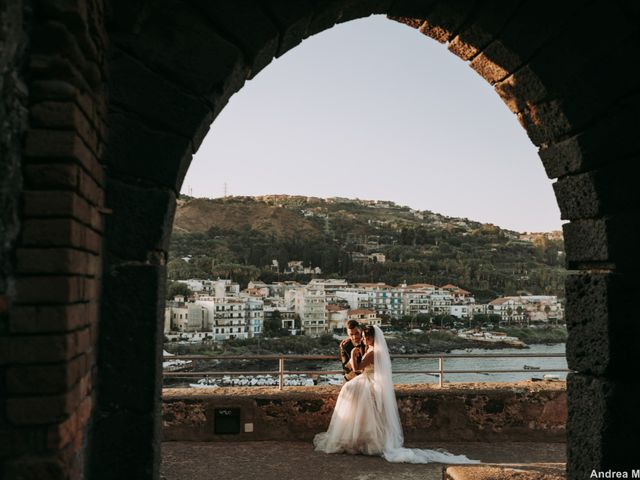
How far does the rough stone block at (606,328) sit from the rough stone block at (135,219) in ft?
6.73

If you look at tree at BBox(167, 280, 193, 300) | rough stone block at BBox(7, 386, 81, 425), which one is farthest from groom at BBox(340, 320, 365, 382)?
tree at BBox(167, 280, 193, 300)

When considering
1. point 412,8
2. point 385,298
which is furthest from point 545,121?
point 385,298

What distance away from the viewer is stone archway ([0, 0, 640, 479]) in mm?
1701

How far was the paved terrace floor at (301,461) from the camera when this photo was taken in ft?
15.5

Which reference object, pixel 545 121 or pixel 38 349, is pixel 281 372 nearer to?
pixel 545 121

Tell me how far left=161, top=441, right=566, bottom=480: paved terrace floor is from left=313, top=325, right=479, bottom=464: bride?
11 cm

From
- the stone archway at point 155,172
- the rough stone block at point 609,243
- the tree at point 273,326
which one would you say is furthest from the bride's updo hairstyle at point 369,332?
the tree at point 273,326

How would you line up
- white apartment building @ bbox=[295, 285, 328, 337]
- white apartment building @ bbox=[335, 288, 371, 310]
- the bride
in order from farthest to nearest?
white apartment building @ bbox=[335, 288, 371, 310] < white apartment building @ bbox=[295, 285, 328, 337] < the bride

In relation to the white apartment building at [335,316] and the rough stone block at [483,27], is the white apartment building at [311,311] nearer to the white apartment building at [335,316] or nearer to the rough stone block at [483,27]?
the white apartment building at [335,316]

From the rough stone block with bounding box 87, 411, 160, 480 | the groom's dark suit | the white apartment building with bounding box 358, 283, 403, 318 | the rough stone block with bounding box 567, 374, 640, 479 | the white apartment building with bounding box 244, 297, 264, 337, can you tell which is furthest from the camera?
the white apartment building with bounding box 358, 283, 403, 318

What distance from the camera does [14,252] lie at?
1.68m

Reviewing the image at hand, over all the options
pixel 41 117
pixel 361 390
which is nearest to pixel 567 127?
pixel 41 117

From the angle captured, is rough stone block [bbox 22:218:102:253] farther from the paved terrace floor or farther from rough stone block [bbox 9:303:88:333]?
the paved terrace floor

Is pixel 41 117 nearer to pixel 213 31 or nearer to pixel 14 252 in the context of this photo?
pixel 14 252
